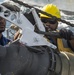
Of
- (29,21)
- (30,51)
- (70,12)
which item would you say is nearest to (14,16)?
(29,21)

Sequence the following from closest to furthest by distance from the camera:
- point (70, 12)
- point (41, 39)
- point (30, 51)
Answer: point (30, 51)
point (41, 39)
point (70, 12)

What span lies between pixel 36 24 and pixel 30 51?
0.77ft

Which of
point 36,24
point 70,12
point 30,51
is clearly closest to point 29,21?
point 36,24

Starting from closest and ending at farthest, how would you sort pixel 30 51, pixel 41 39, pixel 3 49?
pixel 3 49 < pixel 30 51 < pixel 41 39

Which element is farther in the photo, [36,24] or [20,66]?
[36,24]

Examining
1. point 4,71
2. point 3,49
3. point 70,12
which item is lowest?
point 70,12

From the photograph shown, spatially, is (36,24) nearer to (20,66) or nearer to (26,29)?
(26,29)

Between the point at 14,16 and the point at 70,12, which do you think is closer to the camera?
the point at 14,16

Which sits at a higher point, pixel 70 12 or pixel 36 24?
pixel 36 24

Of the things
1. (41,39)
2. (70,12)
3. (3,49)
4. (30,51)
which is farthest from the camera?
(70,12)

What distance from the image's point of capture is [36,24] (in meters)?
2.01

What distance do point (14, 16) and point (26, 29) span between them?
11 centimetres

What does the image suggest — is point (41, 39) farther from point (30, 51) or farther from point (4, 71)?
Answer: point (4, 71)

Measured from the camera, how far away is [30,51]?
1843 millimetres
